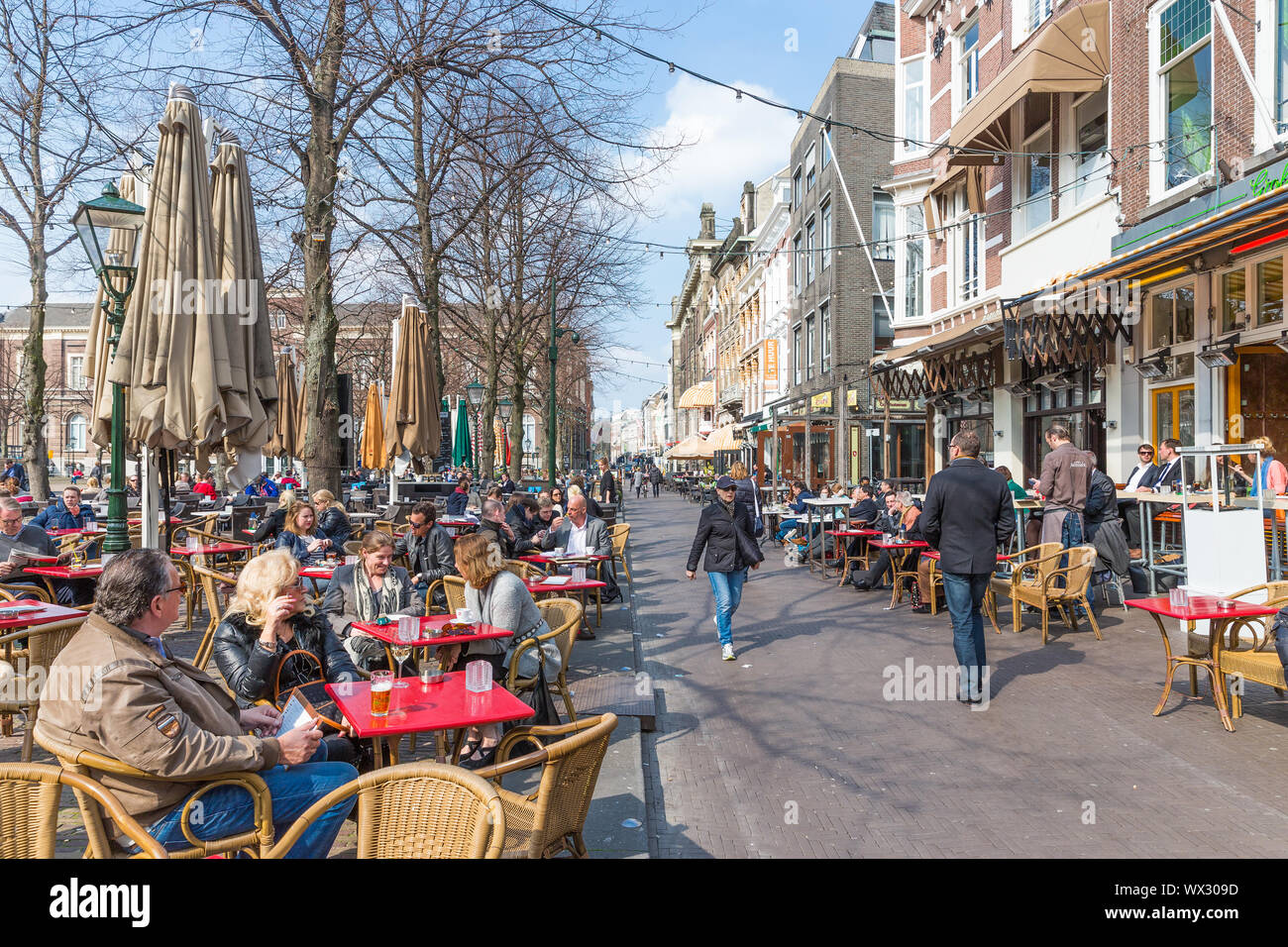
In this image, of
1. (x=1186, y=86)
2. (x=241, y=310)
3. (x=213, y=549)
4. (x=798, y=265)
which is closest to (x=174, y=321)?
(x=241, y=310)

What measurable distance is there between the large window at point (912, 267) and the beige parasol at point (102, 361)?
59.2 feet

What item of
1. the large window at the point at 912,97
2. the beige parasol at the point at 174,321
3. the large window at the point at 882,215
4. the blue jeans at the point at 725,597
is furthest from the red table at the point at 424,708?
the large window at the point at 882,215

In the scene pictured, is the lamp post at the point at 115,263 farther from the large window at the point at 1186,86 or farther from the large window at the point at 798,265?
the large window at the point at 798,265

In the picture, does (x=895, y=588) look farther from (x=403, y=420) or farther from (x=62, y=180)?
(x=62, y=180)

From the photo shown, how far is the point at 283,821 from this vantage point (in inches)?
126

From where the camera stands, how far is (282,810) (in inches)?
126

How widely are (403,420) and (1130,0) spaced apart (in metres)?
12.6

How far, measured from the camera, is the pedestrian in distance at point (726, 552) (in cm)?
825

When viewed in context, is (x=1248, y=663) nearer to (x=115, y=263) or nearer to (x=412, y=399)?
(x=115, y=263)

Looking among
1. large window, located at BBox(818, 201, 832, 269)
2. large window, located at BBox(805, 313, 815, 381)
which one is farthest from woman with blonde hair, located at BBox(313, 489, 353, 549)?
large window, located at BBox(805, 313, 815, 381)

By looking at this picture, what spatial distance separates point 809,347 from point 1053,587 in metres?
24.6

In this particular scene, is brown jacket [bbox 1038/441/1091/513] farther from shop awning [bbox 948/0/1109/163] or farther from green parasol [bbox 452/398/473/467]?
green parasol [bbox 452/398/473/467]

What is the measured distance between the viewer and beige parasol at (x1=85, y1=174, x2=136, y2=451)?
7.30 meters
